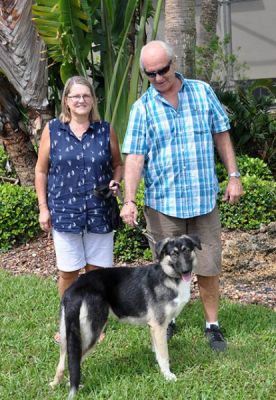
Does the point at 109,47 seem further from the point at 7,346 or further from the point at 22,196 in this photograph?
the point at 7,346

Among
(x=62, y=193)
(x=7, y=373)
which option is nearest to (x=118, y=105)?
(x=62, y=193)

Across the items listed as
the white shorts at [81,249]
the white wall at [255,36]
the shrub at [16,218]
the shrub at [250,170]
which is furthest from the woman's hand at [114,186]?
the white wall at [255,36]

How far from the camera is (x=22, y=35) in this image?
756cm

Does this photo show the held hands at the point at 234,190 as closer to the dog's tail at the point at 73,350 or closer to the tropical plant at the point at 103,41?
the dog's tail at the point at 73,350

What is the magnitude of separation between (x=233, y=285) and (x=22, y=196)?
3.19 metres

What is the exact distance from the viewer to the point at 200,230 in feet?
15.3

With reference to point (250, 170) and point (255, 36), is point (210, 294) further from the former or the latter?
point (255, 36)

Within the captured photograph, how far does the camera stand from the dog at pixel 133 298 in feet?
13.1

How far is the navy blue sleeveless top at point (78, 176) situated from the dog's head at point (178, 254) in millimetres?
659

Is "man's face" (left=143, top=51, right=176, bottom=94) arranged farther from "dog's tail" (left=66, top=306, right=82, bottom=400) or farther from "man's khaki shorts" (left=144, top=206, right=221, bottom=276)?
"dog's tail" (left=66, top=306, right=82, bottom=400)

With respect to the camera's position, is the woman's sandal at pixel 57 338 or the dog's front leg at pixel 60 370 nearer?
the dog's front leg at pixel 60 370

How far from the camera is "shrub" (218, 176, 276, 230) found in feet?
23.4

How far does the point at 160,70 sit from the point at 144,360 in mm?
2074

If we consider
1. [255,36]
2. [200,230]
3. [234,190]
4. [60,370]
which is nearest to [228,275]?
[200,230]
